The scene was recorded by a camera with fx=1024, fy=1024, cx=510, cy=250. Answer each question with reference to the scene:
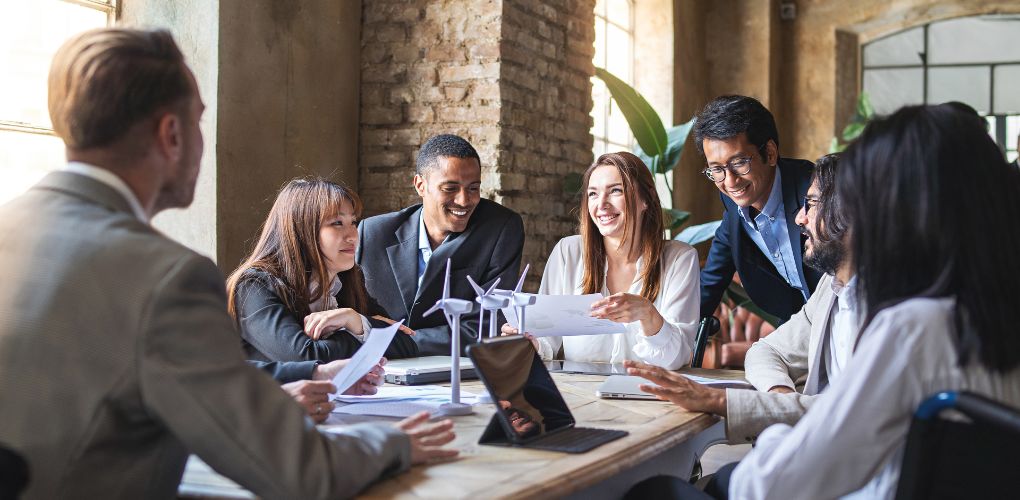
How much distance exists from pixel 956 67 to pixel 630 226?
8.12m

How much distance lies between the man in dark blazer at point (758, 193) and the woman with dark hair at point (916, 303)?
2211 millimetres

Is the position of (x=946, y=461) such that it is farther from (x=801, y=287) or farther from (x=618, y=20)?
(x=618, y=20)

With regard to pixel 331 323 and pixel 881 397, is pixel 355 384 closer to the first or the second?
pixel 331 323

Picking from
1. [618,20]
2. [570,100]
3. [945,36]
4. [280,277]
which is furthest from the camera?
[945,36]

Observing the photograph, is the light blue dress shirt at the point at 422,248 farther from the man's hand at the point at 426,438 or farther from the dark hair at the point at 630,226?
the man's hand at the point at 426,438

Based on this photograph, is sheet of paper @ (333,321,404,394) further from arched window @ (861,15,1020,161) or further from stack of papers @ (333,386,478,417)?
arched window @ (861,15,1020,161)

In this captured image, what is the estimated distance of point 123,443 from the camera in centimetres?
145

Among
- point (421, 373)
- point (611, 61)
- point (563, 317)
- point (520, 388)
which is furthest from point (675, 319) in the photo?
point (611, 61)

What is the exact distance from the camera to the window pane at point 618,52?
8344 mm

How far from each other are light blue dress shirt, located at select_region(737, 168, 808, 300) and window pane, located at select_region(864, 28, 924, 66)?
7242mm

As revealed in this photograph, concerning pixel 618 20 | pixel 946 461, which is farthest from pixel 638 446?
pixel 618 20

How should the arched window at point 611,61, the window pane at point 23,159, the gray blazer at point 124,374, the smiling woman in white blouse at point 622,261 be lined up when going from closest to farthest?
the gray blazer at point 124,374 < the smiling woman in white blouse at point 622,261 < the window pane at point 23,159 < the arched window at point 611,61

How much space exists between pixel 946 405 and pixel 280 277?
2160 mm

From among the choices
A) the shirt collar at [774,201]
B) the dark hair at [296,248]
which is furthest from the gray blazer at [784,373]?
the dark hair at [296,248]
